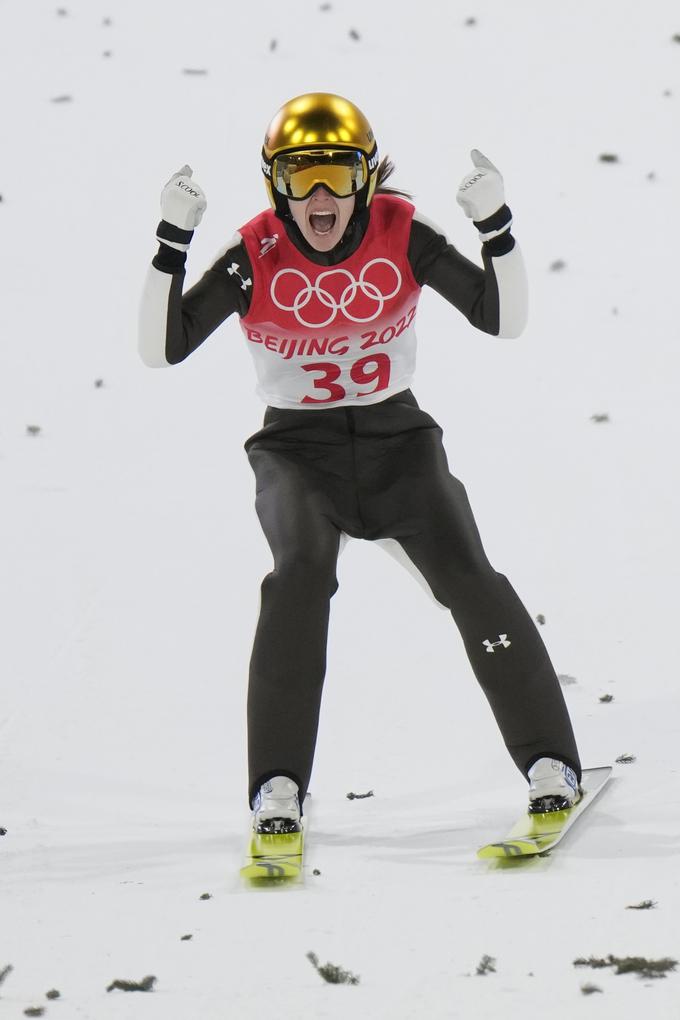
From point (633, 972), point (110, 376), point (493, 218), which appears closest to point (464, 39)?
point (110, 376)

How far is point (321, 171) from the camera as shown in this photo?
371 centimetres

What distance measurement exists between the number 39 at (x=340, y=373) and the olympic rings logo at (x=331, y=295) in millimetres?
120

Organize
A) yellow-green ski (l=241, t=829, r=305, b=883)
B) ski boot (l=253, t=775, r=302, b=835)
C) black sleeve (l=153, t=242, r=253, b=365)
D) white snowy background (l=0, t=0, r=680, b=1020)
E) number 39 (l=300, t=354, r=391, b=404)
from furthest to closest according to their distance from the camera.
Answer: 1. number 39 (l=300, t=354, r=391, b=404)
2. black sleeve (l=153, t=242, r=253, b=365)
3. ski boot (l=253, t=775, r=302, b=835)
4. yellow-green ski (l=241, t=829, r=305, b=883)
5. white snowy background (l=0, t=0, r=680, b=1020)

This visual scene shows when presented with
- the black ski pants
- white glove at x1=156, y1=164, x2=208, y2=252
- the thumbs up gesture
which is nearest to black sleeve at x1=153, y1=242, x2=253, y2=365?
white glove at x1=156, y1=164, x2=208, y2=252

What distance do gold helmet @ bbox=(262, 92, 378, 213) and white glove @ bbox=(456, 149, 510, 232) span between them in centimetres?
27

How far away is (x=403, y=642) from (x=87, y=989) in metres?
2.71

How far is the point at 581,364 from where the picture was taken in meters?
7.44

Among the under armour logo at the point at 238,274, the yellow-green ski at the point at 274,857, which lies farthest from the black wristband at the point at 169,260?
the yellow-green ski at the point at 274,857

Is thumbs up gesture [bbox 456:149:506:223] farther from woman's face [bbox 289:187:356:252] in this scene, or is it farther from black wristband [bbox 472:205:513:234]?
woman's face [bbox 289:187:356:252]

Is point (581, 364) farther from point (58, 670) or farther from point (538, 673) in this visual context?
point (538, 673)

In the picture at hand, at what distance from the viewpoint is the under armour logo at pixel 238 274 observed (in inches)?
151

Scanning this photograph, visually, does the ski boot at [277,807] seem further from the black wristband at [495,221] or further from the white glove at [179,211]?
the black wristband at [495,221]

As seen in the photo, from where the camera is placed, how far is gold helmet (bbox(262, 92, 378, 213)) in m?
3.72

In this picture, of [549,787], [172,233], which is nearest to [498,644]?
[549,787]
